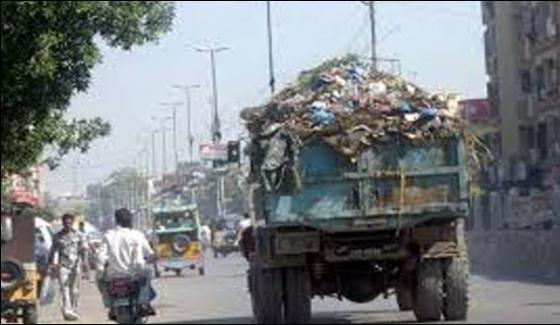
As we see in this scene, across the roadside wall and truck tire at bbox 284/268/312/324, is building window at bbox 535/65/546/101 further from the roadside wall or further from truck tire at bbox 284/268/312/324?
truck tire at bbox 284/268/312/324

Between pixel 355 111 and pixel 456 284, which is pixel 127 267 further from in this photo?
pixel 456 284

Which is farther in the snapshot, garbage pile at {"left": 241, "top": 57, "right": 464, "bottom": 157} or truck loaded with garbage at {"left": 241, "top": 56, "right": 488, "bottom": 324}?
garbage pile at {"left": 241, "top": 57, "right": 464, "bottom": 157}

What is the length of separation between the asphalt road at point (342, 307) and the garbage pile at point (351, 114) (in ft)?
8.36

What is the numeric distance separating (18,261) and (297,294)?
11.0 feet

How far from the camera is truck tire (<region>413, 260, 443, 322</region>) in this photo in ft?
51.5

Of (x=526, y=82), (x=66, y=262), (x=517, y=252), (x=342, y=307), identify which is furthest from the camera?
(x=526, y=82)

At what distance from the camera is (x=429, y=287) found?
15.7m

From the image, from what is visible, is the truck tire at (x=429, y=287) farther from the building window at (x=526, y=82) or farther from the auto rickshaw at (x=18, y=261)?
the building window at (x=526, y=82)

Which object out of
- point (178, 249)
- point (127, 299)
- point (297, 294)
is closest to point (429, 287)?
point (297, 294)

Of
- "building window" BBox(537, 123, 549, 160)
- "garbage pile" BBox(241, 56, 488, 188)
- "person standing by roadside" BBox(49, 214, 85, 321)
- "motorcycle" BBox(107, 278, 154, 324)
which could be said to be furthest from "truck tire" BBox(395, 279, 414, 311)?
"building window" BBox(537, 123, 549, 160)

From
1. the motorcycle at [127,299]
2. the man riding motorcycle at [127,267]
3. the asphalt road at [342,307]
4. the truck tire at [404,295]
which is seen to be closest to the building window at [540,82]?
the asphalt road at [342,307]

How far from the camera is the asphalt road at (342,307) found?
17531mm

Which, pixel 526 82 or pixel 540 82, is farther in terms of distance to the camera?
pixel 526 82

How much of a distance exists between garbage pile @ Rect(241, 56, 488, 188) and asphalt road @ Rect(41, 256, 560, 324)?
8.36 feet
